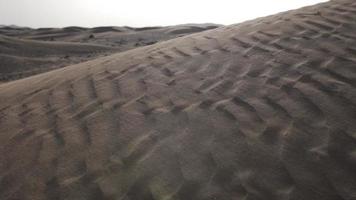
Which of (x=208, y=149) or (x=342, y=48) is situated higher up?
(x=342, y=48)

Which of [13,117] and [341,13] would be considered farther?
[341,13]

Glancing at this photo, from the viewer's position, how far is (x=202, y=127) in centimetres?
257

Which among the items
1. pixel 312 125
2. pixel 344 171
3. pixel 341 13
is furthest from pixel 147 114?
pixel 341 13

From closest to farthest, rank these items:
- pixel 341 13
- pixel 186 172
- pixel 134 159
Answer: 1. pixel 186 172
2. pixel 134 159
3. pixel 341 13

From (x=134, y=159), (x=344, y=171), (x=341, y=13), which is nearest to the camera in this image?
(x=344, y=171)

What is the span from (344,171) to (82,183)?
1.40m

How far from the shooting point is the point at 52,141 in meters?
2.78

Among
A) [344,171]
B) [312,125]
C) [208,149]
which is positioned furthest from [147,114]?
[344,171]

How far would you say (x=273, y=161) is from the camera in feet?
7.22

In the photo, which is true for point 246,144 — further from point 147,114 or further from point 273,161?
point 147,114

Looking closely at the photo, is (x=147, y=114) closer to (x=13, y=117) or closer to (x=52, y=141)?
(x=52, y=141)

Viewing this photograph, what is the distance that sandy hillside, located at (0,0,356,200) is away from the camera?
7.06 ft

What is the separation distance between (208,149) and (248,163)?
26 cm

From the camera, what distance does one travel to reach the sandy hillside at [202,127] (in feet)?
7.06
